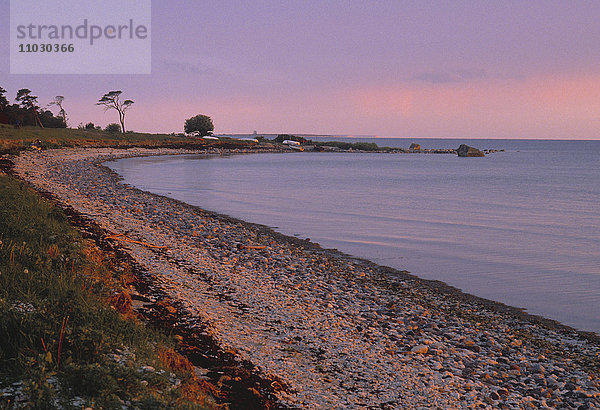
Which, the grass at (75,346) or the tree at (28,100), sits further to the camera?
the tree at (28,100)

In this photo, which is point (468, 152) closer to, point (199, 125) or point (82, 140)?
point (199, 125)

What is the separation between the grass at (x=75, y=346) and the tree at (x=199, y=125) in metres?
124

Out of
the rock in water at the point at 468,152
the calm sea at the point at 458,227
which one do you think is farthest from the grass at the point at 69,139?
the rock in water at the point at 468,152

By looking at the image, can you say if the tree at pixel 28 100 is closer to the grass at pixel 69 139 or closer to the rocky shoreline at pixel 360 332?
the grass at pixel 69 139

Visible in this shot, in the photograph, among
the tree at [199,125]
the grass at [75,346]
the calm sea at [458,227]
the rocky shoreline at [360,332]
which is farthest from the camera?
the tree at [199,125]

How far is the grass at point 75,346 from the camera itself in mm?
4734

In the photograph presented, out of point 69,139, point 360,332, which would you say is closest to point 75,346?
point 360,332

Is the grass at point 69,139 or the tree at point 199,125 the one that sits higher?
the tree at point 199,125

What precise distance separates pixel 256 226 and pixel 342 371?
46.6 ft

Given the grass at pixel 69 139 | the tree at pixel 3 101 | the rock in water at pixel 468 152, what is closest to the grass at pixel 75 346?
the grass at pixel 69 139

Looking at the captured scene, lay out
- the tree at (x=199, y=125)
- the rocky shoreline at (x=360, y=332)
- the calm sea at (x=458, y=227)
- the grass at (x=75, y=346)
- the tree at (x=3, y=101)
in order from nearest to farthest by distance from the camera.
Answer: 1. the grass at (x=75, y=346)
2. the rocky shoreline at (x=360, y=332)
3. the calm sea at (x=458, y=227)
4. the tree at (x=3, y=101)
5. the tree at (x=199, y=125)

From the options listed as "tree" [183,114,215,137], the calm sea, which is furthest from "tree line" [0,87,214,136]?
the calm sea

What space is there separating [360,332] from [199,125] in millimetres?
125158

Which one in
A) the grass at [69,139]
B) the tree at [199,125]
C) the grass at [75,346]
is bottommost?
the grass at [75,346]
